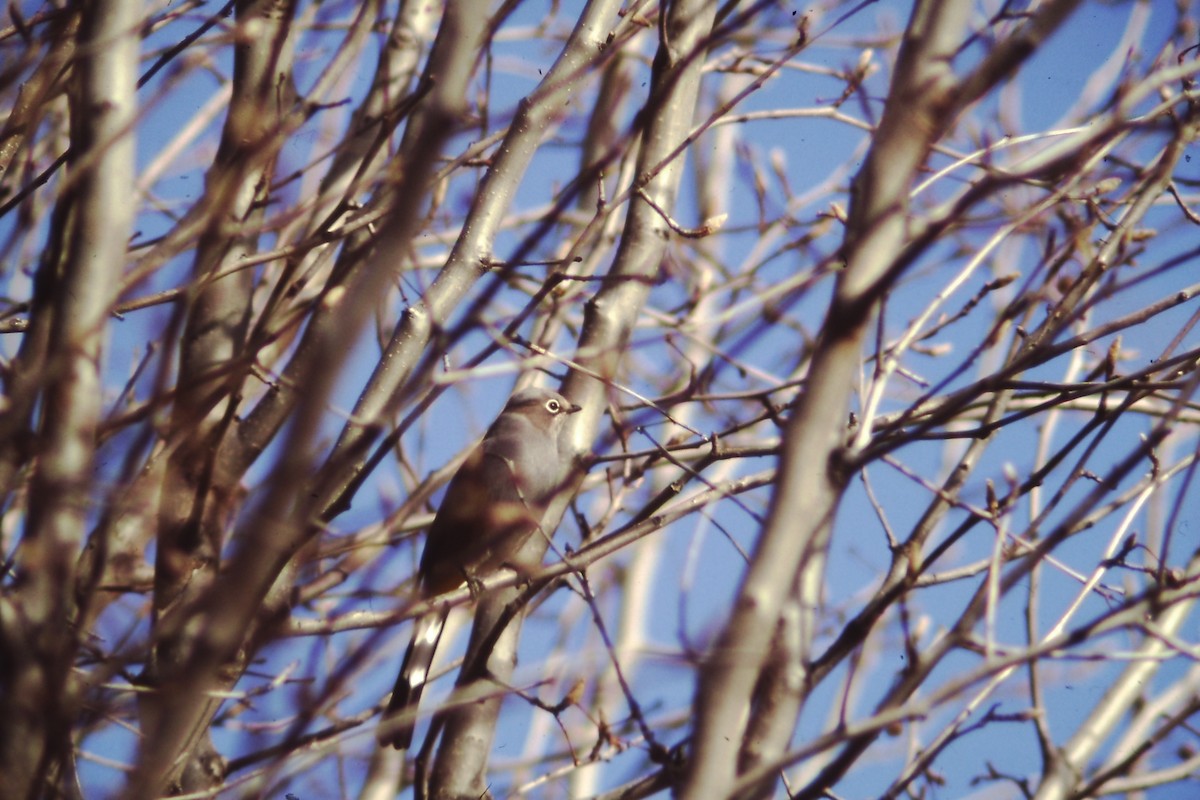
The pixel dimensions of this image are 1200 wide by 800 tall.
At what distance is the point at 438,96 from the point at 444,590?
4212 mm

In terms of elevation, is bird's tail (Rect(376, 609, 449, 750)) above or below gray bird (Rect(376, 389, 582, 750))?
below

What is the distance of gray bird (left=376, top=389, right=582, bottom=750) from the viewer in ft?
14.5

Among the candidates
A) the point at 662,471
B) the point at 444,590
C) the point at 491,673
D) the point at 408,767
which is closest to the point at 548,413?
the point at 444,590

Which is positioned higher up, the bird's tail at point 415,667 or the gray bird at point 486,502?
the gray bird at point 486,502

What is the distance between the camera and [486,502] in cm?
500

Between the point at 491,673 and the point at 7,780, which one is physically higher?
the point at 491,673

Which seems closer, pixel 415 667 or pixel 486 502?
pixel 415 667

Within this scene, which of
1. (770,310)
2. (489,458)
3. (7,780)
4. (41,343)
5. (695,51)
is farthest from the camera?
(489,458)

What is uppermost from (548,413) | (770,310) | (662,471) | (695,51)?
(662,471)

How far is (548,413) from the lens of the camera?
4887 millimetres

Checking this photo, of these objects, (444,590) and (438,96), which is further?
(444,590)

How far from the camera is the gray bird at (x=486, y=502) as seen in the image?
4406mm

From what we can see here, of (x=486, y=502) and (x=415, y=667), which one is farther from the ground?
(x=486, y=502)

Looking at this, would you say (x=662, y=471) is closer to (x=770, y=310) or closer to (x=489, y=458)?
(x=489, y=458)
